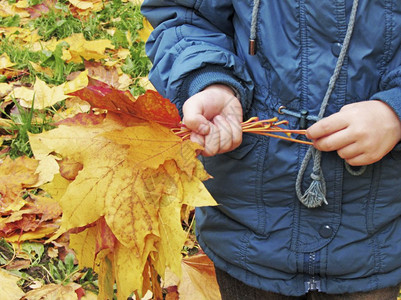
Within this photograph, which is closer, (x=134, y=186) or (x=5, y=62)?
(x=134, y=186)

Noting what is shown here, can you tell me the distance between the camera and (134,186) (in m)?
0.99

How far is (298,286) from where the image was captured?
1288 millimetres

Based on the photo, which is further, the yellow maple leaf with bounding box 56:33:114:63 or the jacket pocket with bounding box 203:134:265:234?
the yellow maple leaf with bounding box 56:33:114:63

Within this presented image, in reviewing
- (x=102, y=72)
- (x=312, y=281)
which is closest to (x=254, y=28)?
(x=312, y=281)

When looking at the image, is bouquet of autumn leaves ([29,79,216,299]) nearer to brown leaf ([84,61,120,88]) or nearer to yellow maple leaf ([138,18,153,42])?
brown leaf ([84,61,120,88])

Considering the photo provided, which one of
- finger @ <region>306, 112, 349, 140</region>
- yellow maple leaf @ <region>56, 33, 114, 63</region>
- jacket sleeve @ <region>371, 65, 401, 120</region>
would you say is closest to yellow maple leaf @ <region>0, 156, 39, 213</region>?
yellow maple leaf @ <region>56, 33, 114, 63</region>

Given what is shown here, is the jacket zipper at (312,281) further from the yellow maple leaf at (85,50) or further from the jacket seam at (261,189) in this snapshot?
the yellow maple leaf at (85,50)

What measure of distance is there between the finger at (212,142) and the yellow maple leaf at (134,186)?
0.06 meters

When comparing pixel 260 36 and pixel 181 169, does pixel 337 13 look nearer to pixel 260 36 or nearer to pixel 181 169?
pixel 260 36

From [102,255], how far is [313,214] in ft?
1.56

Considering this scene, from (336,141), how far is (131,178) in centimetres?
39

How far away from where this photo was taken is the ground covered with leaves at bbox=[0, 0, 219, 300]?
0.98 metres

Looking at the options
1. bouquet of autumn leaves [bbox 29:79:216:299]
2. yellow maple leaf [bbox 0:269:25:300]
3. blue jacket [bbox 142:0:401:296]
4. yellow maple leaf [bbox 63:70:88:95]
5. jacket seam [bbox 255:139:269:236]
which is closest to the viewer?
bouquet of autumn leaves [bbox 29:79:216:299]

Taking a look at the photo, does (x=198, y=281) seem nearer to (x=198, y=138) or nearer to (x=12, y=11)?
(x=198, y=138)
